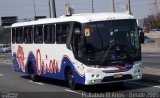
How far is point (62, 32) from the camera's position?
59.9 feet

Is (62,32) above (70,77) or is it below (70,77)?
above

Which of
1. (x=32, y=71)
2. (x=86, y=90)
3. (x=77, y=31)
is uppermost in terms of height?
(x=77, y=31)

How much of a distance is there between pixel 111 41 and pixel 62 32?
2707 mm

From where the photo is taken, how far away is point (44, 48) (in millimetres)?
20375

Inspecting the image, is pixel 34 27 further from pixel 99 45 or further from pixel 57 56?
pixel 99 45

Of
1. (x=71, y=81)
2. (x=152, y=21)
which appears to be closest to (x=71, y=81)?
(x=71, y=81)

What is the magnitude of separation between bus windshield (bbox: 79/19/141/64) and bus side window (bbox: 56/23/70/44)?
1.67 meters

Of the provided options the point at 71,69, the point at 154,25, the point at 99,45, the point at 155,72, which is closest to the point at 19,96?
the point at 71,69

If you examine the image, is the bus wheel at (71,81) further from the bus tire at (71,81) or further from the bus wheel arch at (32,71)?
the bus wheel arch at (32,71)

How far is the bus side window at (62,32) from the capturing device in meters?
17.9

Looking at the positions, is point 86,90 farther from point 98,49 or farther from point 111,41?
point 111,41

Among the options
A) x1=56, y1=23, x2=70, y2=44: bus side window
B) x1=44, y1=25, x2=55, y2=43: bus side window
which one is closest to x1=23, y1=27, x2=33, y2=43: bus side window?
x1=44, y1=25, x2=55, y2=43: bus side window

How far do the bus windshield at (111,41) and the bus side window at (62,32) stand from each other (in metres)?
1.67

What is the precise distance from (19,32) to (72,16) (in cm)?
684
